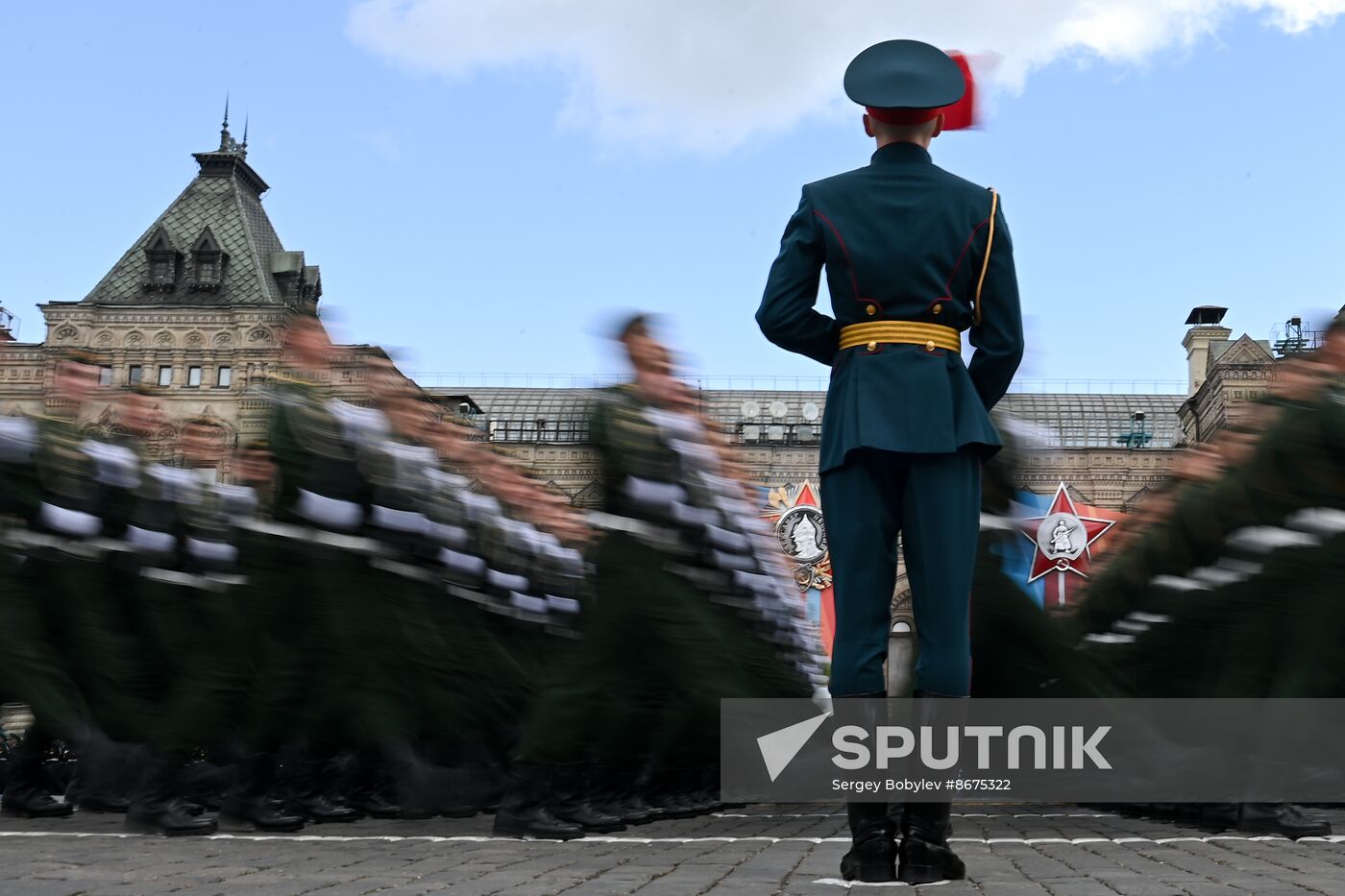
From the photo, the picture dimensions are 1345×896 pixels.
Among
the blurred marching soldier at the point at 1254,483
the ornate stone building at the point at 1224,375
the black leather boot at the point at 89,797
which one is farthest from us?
the ornate stone building at the point at 1224,375

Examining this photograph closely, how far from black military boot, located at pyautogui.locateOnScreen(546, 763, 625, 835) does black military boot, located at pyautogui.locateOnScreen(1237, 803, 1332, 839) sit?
279 centimetres

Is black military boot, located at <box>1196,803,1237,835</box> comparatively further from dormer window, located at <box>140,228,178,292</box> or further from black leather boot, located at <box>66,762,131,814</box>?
dormer window, located at <box>140,228,178,292</box>

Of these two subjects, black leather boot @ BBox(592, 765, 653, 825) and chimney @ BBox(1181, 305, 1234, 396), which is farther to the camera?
chimney @ BBox(1181, 305, 1234, 396)

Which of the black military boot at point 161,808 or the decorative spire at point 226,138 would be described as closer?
the black military boot at point 161,808

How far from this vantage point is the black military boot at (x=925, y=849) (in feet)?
13.8

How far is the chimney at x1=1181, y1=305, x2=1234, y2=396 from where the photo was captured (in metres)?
53.4

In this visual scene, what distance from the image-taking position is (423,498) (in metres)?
7.58

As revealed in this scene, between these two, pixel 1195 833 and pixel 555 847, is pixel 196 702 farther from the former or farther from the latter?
pixel 1195 833

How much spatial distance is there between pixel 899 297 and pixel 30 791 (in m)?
5.70

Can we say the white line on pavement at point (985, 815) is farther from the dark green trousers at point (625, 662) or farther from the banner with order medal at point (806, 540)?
the banner with order medal at point (806, 540)

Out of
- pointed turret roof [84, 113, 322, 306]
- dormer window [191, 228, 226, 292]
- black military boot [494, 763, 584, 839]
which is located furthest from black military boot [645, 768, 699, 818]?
dormer window [191, 228, 226, 292]

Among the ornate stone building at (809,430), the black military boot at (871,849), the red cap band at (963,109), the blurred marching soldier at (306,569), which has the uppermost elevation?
the ornate stone building at (809,430)

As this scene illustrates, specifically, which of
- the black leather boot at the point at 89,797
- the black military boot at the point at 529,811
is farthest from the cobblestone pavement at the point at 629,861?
the black leather boot at the point at 89,797

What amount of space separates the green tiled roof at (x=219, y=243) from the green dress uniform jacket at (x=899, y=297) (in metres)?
48.8
